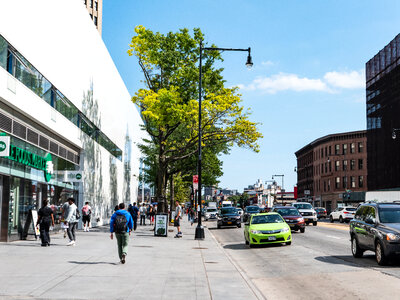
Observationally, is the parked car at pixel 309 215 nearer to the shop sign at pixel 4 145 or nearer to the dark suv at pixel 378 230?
the dark suv at pixel 378 230

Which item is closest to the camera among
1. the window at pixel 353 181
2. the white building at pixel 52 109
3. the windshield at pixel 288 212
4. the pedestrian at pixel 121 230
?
the pedestrian at pixel 121 230

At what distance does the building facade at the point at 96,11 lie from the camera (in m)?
83.0

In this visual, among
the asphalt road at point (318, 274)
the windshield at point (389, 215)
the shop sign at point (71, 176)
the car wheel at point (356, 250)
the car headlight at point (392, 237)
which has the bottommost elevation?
the asphalt road at point (318, 274)

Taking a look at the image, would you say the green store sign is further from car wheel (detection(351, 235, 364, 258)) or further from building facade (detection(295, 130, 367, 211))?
building facade (detection(295, 130, 367, 211))

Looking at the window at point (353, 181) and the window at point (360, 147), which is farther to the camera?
the window at point (353, 181)

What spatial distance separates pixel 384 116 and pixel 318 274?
6282cm

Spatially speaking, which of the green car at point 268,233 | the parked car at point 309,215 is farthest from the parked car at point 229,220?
the green car at point 268,233

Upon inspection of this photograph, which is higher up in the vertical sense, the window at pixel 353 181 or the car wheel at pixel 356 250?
the window at pixel 353 181

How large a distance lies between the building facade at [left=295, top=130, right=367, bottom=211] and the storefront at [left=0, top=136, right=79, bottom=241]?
224 ft

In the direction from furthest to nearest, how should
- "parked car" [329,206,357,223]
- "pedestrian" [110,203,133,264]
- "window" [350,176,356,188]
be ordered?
"window" [350,176,356,188] → "parked car" [329,206,357,223] → "pedestrian" [110,203,133,264]

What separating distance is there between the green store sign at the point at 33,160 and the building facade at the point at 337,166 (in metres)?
69.1

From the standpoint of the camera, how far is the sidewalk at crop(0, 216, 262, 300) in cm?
909

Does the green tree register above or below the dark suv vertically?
above

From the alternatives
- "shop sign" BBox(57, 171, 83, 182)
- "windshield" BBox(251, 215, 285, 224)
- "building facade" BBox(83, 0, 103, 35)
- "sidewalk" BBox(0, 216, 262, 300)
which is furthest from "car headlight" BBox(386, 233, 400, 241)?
"building facade" BBox(83, 0, 103, 35)
